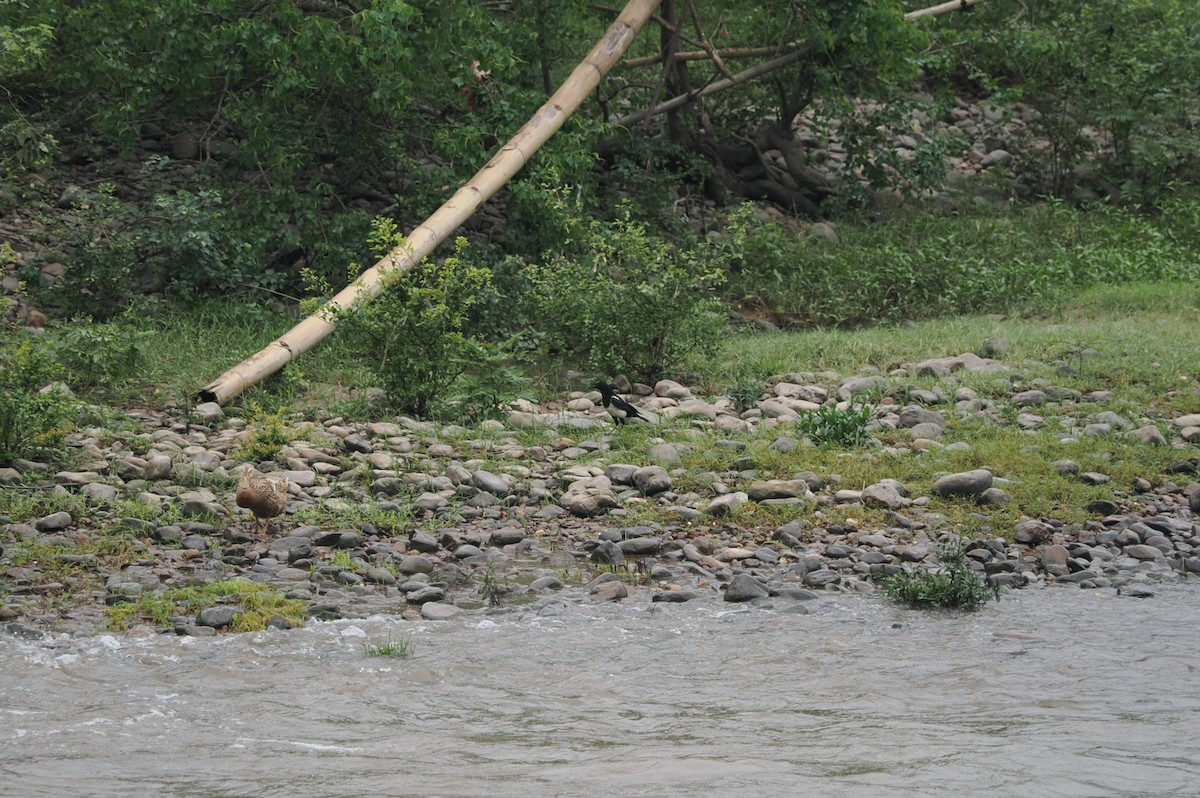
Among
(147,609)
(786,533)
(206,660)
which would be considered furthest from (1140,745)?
(147,609)

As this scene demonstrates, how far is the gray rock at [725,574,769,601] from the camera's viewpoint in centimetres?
480

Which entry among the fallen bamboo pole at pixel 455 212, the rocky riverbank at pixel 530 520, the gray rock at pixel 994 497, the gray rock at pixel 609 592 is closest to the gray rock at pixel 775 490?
the rocky riverbank at pixel 530 520

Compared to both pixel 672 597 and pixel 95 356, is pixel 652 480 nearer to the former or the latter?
pixel 672 597

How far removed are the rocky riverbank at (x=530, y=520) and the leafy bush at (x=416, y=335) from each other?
278 millimetres

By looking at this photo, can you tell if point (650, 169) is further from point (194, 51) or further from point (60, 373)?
point (60, 373)

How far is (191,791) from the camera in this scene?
2984 mm

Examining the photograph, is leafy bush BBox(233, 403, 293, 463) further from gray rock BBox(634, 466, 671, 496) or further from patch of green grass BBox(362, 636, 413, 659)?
patch of green grass BBox(362, 636, 413, 659)

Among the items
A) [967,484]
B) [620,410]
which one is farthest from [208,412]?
[967,484]

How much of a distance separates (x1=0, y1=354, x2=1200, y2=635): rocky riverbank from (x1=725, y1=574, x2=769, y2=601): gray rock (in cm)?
1

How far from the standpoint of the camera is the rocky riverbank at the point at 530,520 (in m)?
4.83

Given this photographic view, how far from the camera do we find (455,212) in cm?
905

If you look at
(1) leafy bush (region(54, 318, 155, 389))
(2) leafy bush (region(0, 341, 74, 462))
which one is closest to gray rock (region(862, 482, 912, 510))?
(2) leafy bush (region(0, 341, 74, 462))

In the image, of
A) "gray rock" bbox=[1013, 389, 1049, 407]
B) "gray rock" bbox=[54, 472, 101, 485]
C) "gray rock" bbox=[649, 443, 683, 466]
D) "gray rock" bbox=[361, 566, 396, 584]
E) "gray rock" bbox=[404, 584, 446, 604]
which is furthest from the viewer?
"gray rock" bbox=[1013, 389, 1049, 407]

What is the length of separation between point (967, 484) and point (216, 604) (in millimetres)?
3355
